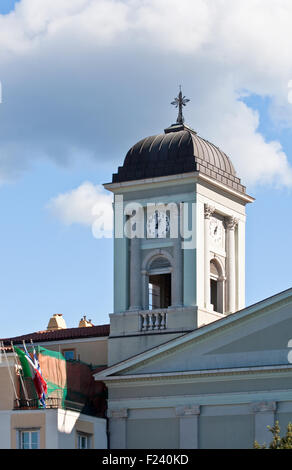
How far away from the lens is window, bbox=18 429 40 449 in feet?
160

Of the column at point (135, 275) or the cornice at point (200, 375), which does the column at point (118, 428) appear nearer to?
the cornice at point (200, 375)

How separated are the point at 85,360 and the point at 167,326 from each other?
13.5 feet

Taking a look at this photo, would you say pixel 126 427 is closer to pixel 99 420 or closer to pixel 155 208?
pixel 99 420

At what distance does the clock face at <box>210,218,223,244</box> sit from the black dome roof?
1.57 metres

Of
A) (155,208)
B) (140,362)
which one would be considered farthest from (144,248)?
(140,362)

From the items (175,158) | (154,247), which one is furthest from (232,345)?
(175,158)

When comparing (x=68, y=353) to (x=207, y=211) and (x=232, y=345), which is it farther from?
(x=232, y=345)

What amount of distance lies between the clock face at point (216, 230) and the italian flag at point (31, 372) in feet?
30.5

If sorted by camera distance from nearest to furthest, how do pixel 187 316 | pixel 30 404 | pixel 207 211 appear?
pixel 30 404 → pixel 187 316 → pixel 207 211

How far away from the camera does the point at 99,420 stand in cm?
5156

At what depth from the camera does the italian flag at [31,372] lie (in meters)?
49.5

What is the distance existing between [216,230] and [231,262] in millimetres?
1394

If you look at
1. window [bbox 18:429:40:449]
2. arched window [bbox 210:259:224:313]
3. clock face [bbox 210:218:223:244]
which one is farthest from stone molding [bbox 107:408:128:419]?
clock face [bbox 210:218:223:244]

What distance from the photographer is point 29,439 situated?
161 feet
